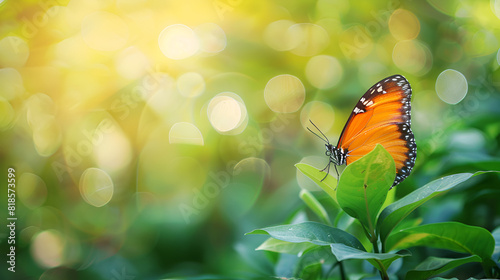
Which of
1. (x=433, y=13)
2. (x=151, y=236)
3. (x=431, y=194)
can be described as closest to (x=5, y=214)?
(x=151, y=236)

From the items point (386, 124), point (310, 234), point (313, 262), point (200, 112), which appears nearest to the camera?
point (310, 234)

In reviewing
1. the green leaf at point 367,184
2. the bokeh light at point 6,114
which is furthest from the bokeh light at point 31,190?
the green leaf at point 367,184

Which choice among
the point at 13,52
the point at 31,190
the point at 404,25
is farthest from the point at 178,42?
the point at 404,25

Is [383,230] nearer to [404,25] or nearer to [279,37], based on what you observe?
[279,37]

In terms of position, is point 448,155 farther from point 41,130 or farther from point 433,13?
point 41,130

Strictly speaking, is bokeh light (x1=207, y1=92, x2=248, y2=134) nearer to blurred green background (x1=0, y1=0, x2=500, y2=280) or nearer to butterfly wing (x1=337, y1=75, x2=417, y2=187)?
blurred green background (x1=0, y1=0, x2=500, y2=280)
